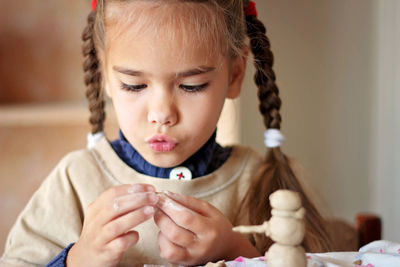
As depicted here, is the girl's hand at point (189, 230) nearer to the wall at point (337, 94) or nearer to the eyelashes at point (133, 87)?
the eyelashes at point (133, 87)

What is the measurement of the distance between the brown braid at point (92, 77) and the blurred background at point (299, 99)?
17.8 inches

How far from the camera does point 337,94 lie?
7.70 feet

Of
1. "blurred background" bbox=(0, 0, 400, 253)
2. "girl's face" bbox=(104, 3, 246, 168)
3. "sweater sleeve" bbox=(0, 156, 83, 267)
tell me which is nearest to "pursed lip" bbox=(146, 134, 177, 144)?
"girl's face" bbox=(104, 3, 246, 168)

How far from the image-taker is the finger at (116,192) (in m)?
0.65

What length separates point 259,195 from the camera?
0.93 meters

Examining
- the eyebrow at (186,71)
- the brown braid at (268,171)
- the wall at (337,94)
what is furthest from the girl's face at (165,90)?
the wall at (337,94)

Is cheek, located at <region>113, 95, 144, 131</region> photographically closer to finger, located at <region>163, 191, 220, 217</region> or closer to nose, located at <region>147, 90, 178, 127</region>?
nose, located at <region>147, 90, 178, 127</region>

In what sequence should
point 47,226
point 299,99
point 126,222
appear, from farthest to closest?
point 299,99 → point 47,226 → point 126,222

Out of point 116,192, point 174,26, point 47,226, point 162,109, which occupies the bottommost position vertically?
point 47,226

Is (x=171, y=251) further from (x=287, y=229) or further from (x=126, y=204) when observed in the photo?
(x=287, y=229)

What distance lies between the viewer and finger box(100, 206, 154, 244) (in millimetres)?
637

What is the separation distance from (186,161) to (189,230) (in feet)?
0.86

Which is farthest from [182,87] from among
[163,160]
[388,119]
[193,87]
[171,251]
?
[388,119]

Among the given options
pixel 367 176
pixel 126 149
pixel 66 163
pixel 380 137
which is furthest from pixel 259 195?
pixel 367 176
